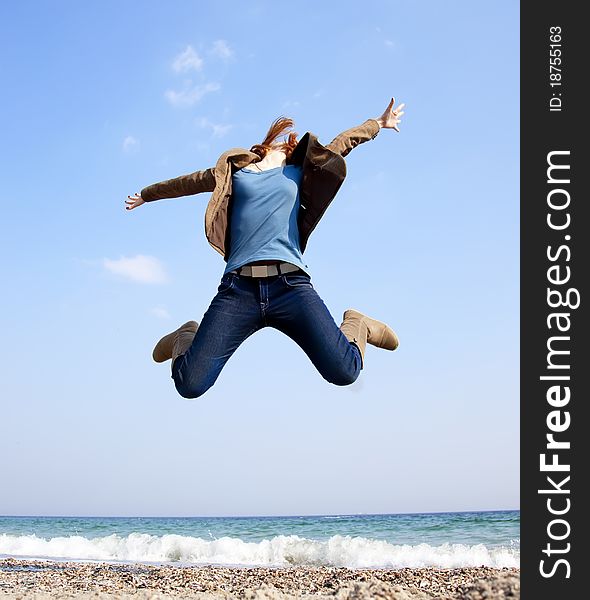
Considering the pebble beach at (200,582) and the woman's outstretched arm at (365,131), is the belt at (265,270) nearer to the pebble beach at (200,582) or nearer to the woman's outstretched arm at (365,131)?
the woman's outstretched arm at (365,131)

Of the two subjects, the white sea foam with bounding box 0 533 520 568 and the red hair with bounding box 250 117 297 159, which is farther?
the white sea foam with bounding box 0 533 520 568

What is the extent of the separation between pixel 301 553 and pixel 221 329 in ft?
34.2

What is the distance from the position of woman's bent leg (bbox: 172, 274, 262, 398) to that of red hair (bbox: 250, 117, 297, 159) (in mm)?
1169

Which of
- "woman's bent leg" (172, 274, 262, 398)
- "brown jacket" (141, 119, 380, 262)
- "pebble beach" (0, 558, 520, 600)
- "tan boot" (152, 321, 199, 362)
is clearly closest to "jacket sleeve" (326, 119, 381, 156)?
"brown jacket" (141, 119, 380, 262)

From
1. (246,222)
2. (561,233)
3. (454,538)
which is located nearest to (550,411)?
(561,233)

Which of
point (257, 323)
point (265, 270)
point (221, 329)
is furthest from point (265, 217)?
point (221, 329)

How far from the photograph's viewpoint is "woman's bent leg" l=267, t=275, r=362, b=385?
443 centimetres

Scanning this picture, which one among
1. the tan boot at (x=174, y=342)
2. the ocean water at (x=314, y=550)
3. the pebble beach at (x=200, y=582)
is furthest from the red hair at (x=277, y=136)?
the ocean water at (x=314, y=550)

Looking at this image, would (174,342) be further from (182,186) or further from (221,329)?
(182,186)

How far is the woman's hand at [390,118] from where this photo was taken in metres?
5.21

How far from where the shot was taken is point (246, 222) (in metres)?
4.64

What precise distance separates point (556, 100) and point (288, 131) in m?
1.97

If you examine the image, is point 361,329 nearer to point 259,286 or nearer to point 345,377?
point 345,377

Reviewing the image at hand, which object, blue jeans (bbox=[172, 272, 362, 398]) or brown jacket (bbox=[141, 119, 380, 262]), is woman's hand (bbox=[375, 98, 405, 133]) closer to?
brown jacket (bbox=[141, 119, 380, 262])
